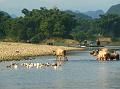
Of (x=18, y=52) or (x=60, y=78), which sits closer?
(x=60, y=78)

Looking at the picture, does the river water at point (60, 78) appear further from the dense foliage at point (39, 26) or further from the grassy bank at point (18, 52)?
the dense foliage at point (39, 26)

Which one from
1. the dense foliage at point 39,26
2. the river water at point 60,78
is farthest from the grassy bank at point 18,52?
the dense foliage at point 39,26

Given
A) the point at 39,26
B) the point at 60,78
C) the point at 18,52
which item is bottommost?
the point at 60,78

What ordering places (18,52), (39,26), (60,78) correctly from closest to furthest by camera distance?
1. (60,78)
2. (18,52)
3. (39,26)

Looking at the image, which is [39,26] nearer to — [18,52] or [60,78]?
[18,52]

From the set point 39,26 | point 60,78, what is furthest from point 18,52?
point 39,26

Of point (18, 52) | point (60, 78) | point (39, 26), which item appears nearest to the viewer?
point (60, 78)

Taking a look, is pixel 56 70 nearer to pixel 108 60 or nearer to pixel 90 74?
pixel 90 74

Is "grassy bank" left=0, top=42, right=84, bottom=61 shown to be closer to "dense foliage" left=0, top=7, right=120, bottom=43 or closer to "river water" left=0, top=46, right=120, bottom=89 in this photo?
"river water" left=0, top=46, right=120, bottom=89

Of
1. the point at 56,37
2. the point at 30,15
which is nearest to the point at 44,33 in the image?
the point at 56,37

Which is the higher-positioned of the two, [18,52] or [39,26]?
[39,26]

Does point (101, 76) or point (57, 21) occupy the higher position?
point (57, 21)

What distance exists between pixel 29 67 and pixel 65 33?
131270 millimetres

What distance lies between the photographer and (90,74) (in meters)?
41.7
